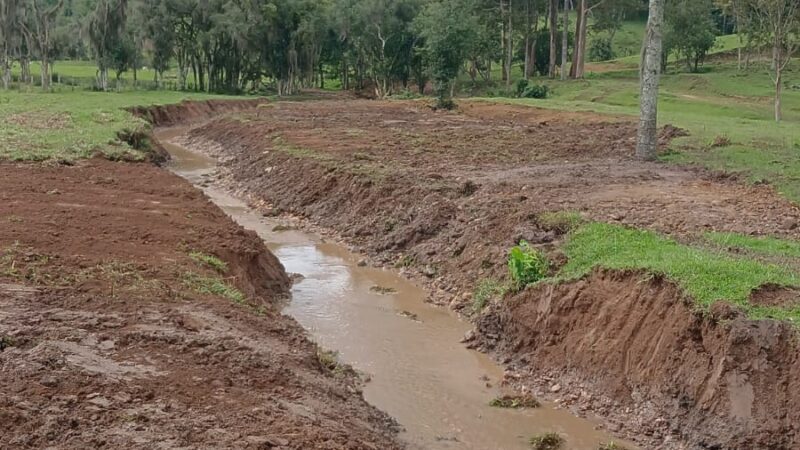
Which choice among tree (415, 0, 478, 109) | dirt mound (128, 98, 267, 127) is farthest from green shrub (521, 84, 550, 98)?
dirt mound (128, 98, 267, 127)

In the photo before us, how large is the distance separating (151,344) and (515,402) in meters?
4.47

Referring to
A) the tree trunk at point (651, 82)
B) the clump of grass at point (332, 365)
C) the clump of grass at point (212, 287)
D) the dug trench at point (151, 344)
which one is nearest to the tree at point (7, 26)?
the dug trench at point (151, 344)

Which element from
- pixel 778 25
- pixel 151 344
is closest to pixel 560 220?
pixel 151 344

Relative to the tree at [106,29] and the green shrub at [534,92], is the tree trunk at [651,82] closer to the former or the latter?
the green shrub at [534,92]

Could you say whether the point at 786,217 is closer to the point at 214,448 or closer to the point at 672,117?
the point at 214,448

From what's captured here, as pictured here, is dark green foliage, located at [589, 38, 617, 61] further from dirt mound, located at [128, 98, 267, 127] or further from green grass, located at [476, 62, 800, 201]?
dirt mound, located at [128, 98, 267, 127]

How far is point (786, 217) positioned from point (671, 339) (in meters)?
5.63

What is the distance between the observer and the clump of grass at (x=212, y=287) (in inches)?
419

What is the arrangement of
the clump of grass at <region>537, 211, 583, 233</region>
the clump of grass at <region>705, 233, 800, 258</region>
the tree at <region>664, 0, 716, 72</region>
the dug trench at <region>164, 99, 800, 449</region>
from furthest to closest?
the tree at <region>664, 0, 716, 72</region>
the clump of grass at <region>537, 211, 583, 233</region>
the clump of grass at <region>705, 233, 800, 258</region>
the dug trench at <region>164, 99, 800, 449</region>

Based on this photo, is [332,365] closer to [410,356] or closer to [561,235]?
[410,356]

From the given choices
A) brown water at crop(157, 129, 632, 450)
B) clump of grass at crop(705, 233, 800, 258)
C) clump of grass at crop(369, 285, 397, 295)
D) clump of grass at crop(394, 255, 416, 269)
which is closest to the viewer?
brown water at crop(157, 129, 632, 450)

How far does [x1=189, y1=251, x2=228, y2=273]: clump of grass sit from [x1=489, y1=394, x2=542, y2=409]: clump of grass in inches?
193

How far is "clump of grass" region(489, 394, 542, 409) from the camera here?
31.9 feet

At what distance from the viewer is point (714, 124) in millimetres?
27188
